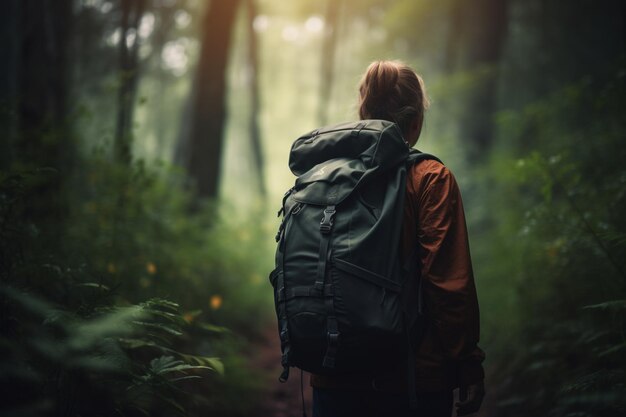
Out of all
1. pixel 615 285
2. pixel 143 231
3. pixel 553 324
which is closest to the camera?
pixel 615 285

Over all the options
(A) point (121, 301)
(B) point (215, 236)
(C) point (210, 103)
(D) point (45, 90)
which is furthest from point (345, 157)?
(C) point (210, 103)

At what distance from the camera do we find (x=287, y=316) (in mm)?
1872

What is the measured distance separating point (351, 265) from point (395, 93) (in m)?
0.92

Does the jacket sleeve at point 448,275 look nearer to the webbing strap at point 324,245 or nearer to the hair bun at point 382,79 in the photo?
the webbing strap at point 324,245

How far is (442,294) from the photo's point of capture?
71.9 inches

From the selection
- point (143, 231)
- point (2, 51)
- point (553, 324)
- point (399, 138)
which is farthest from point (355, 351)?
point (2, 51)

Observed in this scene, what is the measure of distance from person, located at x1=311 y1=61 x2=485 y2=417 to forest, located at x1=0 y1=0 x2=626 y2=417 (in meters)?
0.47

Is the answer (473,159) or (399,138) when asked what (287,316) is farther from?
(473,159)

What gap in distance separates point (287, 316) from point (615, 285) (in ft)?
9.81

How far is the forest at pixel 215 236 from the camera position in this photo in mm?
2447

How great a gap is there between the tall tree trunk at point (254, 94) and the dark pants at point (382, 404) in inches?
498

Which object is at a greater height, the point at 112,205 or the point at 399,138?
the point at 112,205

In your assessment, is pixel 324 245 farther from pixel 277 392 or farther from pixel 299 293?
pixel 277 392

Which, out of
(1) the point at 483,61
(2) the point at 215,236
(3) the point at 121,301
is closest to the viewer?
(3) the point at 121,301
